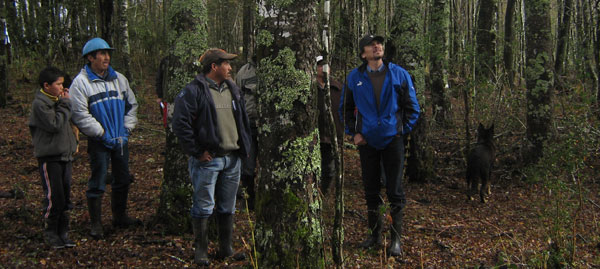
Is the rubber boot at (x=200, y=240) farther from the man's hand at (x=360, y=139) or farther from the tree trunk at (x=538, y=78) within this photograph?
the tree trunk at (x=538, y=78)

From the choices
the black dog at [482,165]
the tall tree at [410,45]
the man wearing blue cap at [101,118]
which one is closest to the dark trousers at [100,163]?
the man wearing blue cap at [101,118]

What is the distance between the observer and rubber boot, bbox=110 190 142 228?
5.21 meters

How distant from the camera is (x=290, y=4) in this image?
3.17 metres

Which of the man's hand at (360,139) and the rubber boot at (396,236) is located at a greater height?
the man's hand at (360,139)

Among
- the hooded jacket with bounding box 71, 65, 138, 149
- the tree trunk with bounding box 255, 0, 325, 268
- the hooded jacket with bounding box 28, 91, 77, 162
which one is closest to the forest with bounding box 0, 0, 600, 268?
the tree trunk with bounding box 255, 0, 325, 268

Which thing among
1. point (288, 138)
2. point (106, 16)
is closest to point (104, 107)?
point (288, 138)

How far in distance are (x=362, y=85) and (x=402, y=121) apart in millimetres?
559

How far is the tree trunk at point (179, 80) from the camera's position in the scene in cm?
486

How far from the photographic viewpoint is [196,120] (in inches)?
162

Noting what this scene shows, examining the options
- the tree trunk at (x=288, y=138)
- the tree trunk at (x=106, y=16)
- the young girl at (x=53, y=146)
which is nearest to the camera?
the tree trunk at (x=288, y=138)

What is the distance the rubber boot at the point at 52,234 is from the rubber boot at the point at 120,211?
651mm

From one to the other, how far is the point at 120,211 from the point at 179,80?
68.5 inches

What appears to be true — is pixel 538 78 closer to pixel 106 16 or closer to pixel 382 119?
pixel 382 119

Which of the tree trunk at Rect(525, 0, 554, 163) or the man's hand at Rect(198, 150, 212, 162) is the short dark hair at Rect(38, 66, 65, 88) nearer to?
the man's hand at Rect(198, 150, 212, 162)
